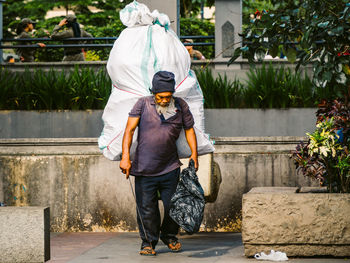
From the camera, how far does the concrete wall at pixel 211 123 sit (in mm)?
11008

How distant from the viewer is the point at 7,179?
990 cm

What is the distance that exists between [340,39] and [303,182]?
4.08 m

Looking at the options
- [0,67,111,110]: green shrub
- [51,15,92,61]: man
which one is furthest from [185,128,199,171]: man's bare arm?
→ [51,15,92,61]: man

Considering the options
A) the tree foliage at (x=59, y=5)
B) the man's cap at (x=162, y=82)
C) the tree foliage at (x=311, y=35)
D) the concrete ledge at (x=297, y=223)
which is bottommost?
the concrete ledge at (x=297, y=223)

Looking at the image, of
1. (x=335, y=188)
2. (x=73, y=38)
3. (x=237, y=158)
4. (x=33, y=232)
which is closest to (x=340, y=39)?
(x=335, y=188)

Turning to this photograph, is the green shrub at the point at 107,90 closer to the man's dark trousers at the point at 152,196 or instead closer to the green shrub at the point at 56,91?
the green shrub at the point at 56,91

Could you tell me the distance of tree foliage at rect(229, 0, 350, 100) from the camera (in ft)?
18.1

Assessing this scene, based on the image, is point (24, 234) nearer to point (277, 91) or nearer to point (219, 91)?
point (219, 91)

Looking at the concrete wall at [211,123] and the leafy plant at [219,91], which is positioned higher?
the leafy plant at [219,91]

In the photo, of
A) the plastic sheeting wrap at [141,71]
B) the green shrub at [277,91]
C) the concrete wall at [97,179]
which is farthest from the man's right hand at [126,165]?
the green shrub at [277,91]

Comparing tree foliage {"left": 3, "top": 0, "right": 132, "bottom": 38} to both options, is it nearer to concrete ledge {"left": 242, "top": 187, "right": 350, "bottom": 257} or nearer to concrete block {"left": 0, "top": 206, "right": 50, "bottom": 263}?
concrete ledge {"left": 242, "top": 187, "right": 350, "bottom": 257}

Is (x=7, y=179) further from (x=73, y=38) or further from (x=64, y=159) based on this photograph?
(x=73, y=38)

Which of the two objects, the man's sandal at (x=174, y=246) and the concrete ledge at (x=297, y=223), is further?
the man's sandal at (x=174, y=246)

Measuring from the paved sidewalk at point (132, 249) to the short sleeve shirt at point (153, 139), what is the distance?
0.89m
